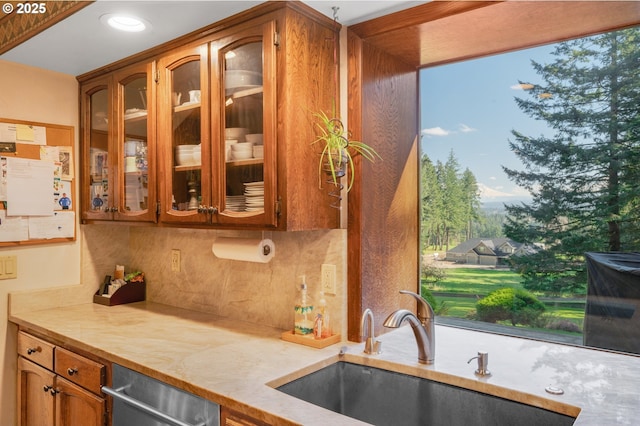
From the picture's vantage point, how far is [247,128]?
1759mm

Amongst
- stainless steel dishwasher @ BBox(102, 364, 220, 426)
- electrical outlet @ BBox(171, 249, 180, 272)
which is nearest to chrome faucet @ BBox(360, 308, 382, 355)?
stainless steel dishwasher @ BBox(102, 364, 220, 426)

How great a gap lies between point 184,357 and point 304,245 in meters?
0.65

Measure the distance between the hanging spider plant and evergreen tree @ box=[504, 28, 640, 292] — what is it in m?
0.67

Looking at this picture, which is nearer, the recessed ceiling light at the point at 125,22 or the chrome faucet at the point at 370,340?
the chrome faucet at the point at 370,340

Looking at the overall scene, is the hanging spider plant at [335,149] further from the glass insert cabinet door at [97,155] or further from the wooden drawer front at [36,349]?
the wooden drawer front at [36,349]

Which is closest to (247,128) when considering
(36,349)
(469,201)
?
(469,201)

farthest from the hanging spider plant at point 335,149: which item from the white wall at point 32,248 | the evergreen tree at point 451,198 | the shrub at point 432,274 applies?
the white wall at point 32,248

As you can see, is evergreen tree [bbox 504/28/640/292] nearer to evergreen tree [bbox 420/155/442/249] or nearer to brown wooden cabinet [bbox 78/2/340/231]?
evergreen tree [bbox 420/155/442/249]

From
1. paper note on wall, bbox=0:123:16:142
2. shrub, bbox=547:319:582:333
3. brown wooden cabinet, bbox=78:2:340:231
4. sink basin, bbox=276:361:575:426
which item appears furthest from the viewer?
paper note on wall, bbox=0:123:16:142

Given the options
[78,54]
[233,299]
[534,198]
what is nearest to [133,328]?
[233,299]

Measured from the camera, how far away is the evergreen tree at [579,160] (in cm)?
168

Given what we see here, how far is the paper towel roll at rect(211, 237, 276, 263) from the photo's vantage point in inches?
76.0

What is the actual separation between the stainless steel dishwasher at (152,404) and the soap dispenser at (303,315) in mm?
531

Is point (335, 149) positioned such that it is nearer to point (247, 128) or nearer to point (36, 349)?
point (247, 128)
